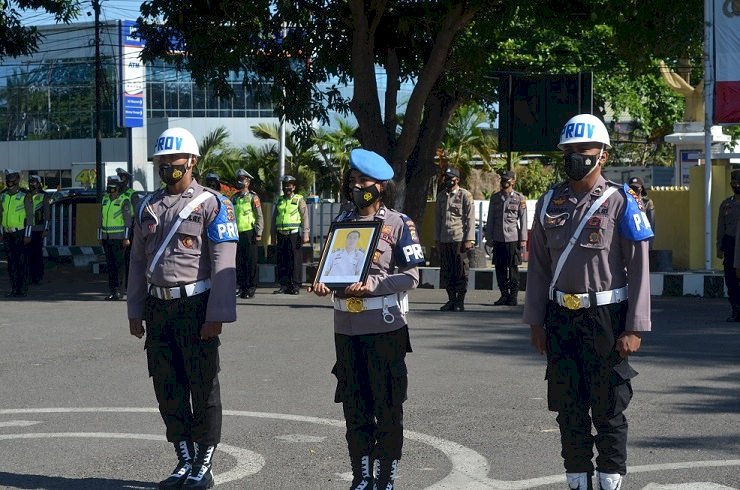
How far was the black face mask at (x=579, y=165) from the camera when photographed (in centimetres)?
593

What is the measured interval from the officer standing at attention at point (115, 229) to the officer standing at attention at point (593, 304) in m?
13.1

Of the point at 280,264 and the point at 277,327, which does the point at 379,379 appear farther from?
the point at 280,264

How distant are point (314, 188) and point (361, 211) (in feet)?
138

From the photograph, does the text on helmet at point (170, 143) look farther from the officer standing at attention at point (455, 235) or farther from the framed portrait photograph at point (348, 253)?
the officer standing at attention at point (455, 235)

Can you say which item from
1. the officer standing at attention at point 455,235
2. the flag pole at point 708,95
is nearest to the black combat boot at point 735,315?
the officer standing at attention at point 455,235

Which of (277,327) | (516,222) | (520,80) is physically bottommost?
(277,327)

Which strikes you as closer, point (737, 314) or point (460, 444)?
point (460, 444)

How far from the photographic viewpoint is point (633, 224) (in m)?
5.91

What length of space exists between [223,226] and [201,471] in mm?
1308

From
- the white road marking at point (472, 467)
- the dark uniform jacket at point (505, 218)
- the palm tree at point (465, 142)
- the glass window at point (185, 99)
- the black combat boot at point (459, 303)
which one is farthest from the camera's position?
the glass window at point (185, 99)

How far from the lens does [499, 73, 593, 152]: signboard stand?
18469 mm

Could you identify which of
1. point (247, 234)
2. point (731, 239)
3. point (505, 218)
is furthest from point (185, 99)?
point (731, 239)

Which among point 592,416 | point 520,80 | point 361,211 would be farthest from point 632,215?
point 520,80

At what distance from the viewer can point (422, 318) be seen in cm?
1562
